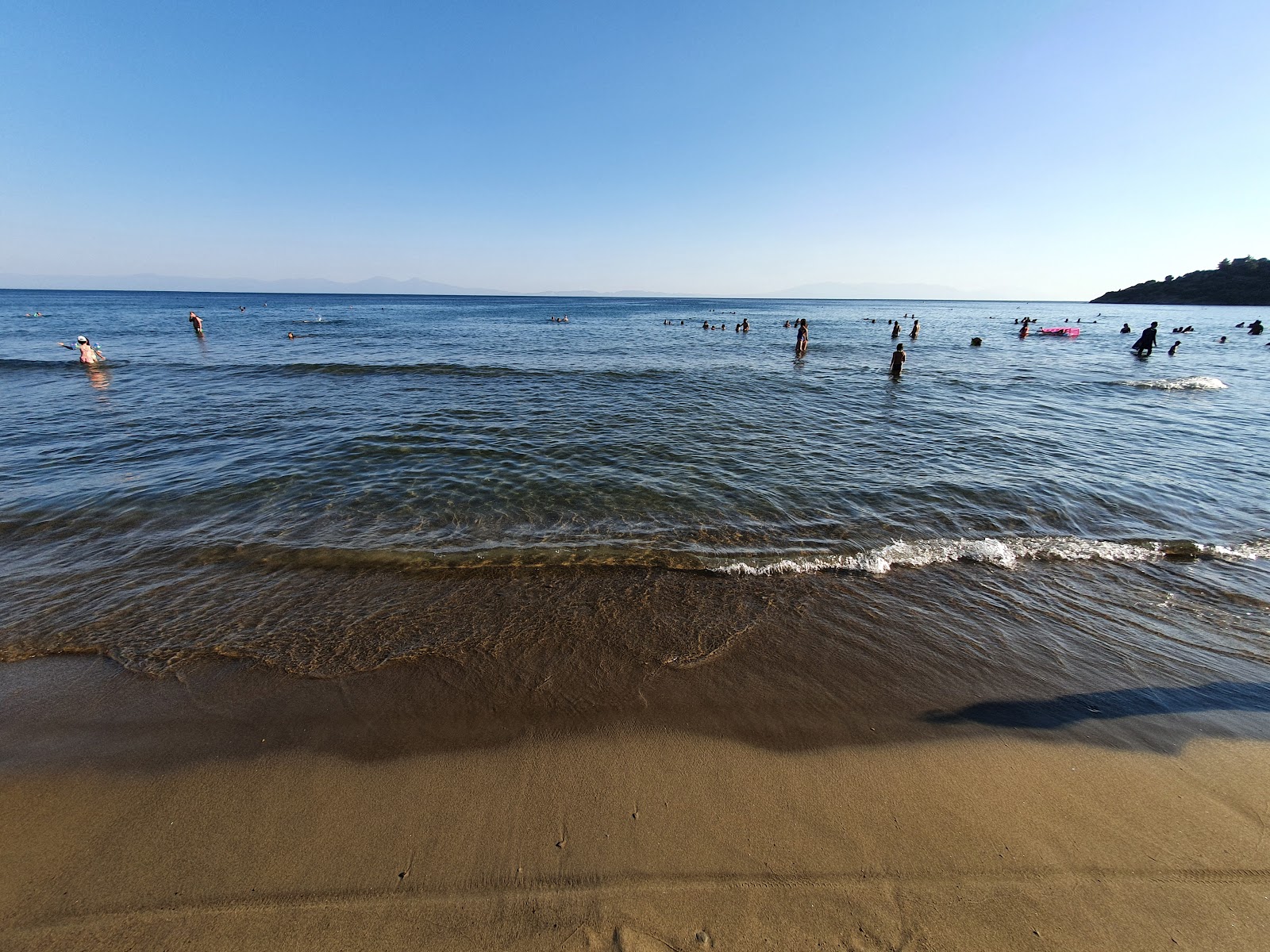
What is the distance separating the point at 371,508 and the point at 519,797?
7270 mm

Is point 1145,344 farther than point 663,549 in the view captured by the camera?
Yes

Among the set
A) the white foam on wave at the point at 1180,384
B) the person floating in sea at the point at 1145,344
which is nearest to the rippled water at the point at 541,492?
the white foam on wave at the point at 1180,384

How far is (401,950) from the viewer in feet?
9.29

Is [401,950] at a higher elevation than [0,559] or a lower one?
higher

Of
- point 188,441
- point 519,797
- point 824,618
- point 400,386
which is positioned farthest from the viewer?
point 400,386

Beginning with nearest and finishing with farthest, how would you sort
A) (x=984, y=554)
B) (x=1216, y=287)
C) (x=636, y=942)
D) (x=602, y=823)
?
(x=636, y=942) → (x=602, y=823) → (x=984, y=554) → (x=1216, y=287)

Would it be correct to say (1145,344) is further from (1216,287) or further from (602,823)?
(1216,287)

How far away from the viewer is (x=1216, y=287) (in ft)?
351

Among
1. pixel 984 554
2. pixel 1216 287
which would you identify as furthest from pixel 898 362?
pixel 1216 287

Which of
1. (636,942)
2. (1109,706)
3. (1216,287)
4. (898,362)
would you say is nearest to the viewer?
(636,942)

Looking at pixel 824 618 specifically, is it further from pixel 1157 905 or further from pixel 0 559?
pixel 0 559

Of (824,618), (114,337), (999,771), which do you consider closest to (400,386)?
(824,618)

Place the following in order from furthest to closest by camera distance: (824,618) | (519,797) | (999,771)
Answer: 1. (824,618)
2. (999,771)
3. (519,797)

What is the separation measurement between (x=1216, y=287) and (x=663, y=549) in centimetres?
16791
